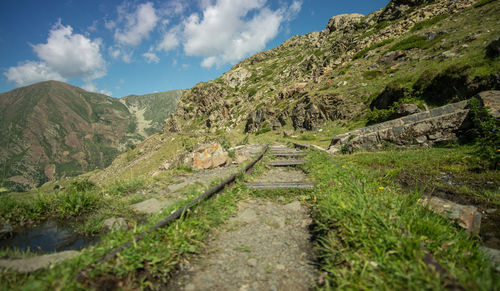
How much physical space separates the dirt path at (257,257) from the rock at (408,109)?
10.0 metres

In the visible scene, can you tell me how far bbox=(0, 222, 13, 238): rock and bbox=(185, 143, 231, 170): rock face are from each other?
478 cm

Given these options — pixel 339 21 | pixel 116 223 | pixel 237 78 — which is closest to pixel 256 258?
pixel 116 223

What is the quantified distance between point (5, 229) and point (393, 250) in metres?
4.67

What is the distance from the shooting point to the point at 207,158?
7.66m

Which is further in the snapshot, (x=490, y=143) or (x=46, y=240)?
(x=490, y=143)

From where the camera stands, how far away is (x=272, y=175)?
→ 20.8 feet

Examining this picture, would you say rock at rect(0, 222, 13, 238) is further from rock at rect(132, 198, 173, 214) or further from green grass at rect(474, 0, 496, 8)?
green grass at rect(474, 0, 496, 8)

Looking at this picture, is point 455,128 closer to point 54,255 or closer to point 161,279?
point 161,279

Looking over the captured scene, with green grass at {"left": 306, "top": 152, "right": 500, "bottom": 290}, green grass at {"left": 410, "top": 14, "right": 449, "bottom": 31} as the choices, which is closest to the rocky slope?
green grass at {"left": 410, "top": 14, "right": 449, "bottom": 31}

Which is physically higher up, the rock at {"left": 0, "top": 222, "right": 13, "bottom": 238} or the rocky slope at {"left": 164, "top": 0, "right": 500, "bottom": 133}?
the rocky slope at {"left": 164, "top": 0, "right": 500, "bottom": 133}

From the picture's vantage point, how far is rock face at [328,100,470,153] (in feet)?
22.5

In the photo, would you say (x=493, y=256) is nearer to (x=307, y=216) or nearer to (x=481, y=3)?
(x=307, y=216)

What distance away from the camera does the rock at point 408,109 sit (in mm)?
10104

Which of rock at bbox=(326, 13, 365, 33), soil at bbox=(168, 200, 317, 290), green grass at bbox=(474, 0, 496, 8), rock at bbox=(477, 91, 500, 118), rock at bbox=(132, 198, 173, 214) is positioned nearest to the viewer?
soil at bbox=(168, 200, 317, 290)
